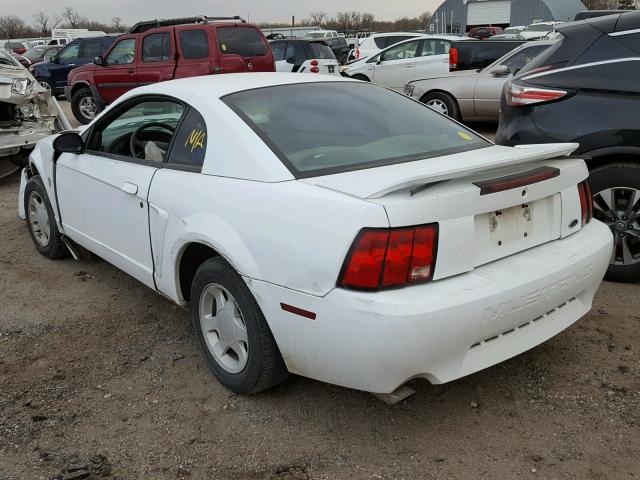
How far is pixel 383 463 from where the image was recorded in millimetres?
2484

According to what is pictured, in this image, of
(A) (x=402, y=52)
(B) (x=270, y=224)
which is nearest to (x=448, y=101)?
(A) (x=402, y=52)

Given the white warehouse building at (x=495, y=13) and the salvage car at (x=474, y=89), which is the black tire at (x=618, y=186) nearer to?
the salvage car at (x=474, y=89)

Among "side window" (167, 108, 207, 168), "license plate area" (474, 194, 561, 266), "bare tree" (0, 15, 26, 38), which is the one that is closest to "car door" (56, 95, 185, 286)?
"side window" (167, 108, 207, 168)

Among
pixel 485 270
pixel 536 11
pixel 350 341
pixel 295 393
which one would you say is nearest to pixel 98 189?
pixel 295 393

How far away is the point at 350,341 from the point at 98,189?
7.21 feet

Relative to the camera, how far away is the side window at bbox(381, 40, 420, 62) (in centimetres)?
1373

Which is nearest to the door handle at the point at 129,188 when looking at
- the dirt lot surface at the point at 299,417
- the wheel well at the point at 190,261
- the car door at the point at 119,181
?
the car door at the point at 119,181

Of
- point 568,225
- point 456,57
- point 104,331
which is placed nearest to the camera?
point 568,225

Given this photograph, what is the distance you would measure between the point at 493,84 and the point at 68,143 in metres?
7.27

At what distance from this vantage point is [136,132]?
396cm

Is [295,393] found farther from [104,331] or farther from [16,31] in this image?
[16,31]

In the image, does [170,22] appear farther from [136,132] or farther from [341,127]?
[341,127]

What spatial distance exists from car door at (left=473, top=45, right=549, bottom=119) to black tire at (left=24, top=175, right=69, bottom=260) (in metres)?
6.99

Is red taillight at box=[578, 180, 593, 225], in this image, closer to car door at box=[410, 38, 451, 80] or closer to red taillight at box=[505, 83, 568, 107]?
red taillight at box=[505, 83, 568, 107]
